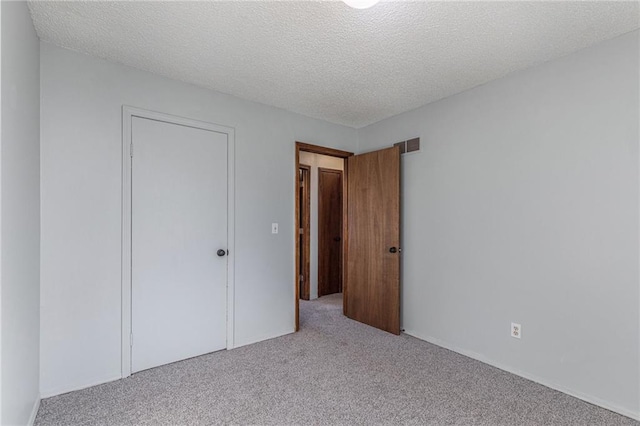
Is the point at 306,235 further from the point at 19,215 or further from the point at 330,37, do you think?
the point at 19,215

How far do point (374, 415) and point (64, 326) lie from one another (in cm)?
215

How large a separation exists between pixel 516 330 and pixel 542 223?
0.87 m

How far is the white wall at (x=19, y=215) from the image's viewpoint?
1.37 meters

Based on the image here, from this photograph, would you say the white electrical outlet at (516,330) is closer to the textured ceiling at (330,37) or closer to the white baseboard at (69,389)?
the textured ceiling at (330,37)

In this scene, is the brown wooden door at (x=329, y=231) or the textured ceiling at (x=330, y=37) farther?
the brown wooden door at (x=329, y=231)

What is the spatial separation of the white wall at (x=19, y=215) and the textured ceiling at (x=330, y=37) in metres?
0.40

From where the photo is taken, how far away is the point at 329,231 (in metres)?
5.21

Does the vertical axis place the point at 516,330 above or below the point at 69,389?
above

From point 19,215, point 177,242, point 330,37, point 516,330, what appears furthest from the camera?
point 177,242

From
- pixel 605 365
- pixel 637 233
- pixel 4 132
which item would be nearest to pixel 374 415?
pixel 605 365

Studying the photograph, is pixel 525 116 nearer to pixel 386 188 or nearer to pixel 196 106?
pixel 386 188

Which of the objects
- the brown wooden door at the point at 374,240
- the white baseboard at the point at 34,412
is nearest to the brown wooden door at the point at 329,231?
the brown wooden door at the point at 374,240

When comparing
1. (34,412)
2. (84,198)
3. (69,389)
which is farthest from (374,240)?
(34,412)

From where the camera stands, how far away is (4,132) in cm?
136
